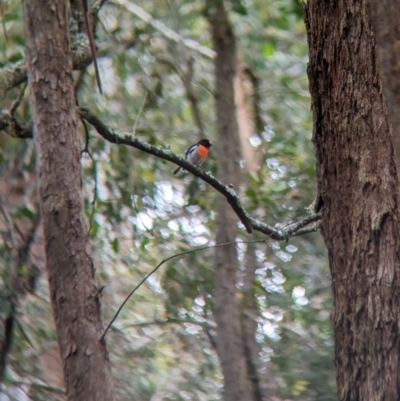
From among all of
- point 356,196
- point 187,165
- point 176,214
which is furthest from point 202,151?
point 356,196

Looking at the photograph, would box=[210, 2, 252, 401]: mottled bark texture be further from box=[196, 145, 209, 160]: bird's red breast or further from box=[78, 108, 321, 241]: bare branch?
box=[78, 108, 321, 241]: bare branch

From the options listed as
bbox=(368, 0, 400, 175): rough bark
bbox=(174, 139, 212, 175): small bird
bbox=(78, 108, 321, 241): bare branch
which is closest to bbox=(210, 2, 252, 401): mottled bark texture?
bbox=(174, 139, 212, 175): small bird

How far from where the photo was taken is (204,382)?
5988 millimetres

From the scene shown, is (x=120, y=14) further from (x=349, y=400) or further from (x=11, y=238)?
(x=349, y=400)

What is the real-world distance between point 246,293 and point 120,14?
2.99 metres

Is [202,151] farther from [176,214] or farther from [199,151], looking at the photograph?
[176,214]

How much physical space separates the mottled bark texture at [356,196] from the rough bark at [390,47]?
26 cm

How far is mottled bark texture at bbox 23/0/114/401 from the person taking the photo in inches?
118

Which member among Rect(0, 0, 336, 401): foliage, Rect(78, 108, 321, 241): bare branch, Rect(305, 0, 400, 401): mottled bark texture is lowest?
Rect(305, 0, 400, 401): mottled bark texture

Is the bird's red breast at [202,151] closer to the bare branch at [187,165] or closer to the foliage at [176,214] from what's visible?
the foliage at [176,214]

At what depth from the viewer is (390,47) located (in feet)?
5.16

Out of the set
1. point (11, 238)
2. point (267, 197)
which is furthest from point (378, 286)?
point (267, 197)

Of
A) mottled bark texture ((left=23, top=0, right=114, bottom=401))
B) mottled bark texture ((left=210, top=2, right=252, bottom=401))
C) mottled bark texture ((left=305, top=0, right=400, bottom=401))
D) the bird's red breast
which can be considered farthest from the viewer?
the bird's red breast

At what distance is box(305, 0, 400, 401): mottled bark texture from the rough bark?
0.26m
